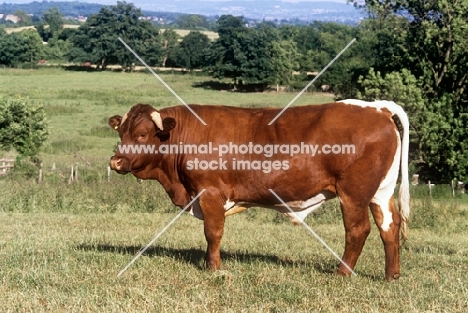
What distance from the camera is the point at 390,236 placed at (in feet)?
23.0

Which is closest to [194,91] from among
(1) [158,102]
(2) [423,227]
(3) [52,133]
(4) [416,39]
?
(1) [158,102]

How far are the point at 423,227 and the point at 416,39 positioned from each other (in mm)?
22686

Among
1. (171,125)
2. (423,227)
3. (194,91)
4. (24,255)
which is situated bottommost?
(194,91)

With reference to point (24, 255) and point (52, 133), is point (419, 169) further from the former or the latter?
point (24, 255)

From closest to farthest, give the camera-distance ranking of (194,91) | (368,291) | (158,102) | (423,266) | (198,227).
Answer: (368,291), (423,266), (198,227), (158,102), (194,91)

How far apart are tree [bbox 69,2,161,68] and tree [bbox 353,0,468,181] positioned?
214ft

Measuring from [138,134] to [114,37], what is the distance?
97.0 metres

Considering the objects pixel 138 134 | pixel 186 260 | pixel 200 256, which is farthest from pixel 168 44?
pixel 138 134

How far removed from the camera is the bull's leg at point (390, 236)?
6.91 metres

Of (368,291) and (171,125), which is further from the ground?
(171,125)

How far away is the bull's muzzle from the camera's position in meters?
6.85

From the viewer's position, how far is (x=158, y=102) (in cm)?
6150

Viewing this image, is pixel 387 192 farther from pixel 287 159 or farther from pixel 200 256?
pixel 200 256

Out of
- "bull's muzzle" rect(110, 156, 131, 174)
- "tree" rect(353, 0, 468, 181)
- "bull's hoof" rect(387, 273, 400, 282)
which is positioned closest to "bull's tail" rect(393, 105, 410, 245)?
"bull's hoof" rect(387, 273, 400, 282)
